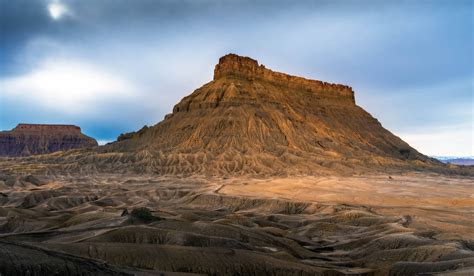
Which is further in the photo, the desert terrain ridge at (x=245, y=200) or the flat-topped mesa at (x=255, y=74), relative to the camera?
the flat-topped mesa at (x=255, y=74)

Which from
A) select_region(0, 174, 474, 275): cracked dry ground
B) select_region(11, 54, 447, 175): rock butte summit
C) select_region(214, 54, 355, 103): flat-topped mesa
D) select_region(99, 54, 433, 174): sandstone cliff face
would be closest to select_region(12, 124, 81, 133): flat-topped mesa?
select_region(11, 54, 447, 175): rock butte summit

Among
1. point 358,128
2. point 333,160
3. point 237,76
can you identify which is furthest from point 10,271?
point 358,128

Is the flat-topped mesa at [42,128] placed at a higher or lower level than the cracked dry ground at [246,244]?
higher

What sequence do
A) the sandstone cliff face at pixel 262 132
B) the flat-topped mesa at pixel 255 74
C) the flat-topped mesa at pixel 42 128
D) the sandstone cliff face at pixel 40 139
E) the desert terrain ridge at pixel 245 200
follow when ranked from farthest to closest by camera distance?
the flat-topped mesa at pixel 42 128 → the sandstone cliff face at pixel 40 139 → the flat-topped mesa at pixel 255 74 → the sandstone cliff face at pixel 262 132 → the desert terrain ridge at pixel 245 200

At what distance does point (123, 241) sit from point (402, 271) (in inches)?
265

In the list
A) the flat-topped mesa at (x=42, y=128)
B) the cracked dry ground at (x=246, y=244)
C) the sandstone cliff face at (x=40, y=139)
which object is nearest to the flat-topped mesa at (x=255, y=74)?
the cracked dry ground at (x=246, y=244)

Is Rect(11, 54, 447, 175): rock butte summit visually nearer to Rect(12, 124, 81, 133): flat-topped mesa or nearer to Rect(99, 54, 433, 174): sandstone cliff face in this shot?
Rect(99, 54, 433, 174): sandstone cliff face

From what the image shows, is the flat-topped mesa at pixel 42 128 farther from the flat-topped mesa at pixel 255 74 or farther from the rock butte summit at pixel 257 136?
the flat-topped mesa at pixel 255 74

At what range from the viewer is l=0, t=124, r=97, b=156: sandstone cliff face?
15500 cm

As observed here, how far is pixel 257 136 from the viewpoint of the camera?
76438mm

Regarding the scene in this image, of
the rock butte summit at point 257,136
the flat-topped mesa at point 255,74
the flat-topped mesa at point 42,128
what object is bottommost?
the rock butte summit at point 257,136

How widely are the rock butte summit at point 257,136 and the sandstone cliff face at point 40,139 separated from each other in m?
78.6

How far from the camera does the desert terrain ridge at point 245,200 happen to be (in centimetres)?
964

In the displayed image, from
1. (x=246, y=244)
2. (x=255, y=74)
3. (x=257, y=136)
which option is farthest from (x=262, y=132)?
(x=246, y=244)
